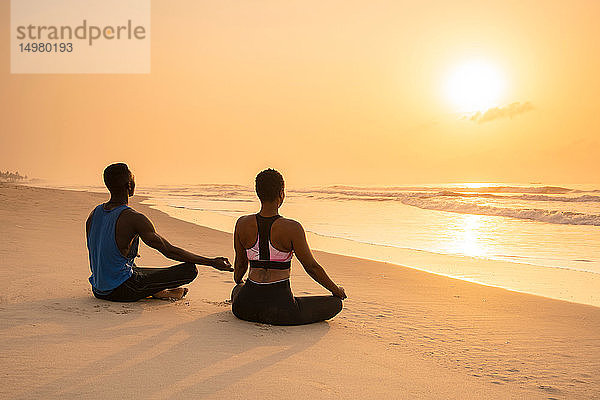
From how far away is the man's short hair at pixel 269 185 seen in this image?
4.80 meters

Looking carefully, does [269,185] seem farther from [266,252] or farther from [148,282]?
[148,282]

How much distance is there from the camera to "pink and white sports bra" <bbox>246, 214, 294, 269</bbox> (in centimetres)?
479

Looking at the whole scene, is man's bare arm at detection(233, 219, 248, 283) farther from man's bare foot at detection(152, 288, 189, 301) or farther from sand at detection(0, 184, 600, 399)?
man's bare foot at detection(152, 288, 189, 301)

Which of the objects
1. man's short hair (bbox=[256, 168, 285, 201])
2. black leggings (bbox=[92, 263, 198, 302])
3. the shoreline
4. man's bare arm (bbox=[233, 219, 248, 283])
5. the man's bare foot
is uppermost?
man's short hair (bbox=[256, 168, 285, 201])

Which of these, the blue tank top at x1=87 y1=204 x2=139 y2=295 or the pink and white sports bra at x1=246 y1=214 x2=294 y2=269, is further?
the blue tank top at x1=87 y1=204 x2=139 y2=295

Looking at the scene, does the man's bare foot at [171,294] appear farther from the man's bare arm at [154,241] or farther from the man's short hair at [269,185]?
the man's short hair at [269,185]

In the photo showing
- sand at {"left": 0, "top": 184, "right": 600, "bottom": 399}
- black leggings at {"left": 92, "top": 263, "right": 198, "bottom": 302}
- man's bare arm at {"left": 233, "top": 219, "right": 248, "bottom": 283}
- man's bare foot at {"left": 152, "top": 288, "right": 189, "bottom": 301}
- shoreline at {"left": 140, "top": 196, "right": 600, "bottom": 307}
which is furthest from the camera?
shoreline at {"left": 140, "top": 196, "right": 600, "bottom": 307}

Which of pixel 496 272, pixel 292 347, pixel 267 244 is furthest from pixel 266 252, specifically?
pixel 496 272

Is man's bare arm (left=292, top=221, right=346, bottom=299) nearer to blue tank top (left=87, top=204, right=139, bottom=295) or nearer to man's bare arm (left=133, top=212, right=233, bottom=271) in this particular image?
man's bare arm (left=133, top=212, right=233, bottom=271)

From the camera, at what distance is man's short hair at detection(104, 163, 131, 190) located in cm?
520

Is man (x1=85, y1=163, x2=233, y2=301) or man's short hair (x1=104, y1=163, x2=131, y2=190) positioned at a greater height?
man's short hair (x1=104, y1=163, x2=131, y2=190)

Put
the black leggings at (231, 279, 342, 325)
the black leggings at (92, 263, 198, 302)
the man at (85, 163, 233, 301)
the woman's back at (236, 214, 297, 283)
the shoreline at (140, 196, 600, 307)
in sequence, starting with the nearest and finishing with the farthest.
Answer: the woman's back at (236, 214, 297, 283) < the black leggings at (231, 279, 342, 325) < the man at (85, 163, 233, 301) < the black leggings at (92, 263, 198, 302) < the shoreline at (140, 196, 600, 307)

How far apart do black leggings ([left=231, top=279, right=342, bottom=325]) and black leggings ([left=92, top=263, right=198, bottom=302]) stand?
0.79m

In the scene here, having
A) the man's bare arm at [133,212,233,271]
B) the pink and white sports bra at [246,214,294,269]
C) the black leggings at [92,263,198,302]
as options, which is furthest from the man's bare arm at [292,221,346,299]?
the black leggings at [92,263,198,302]
